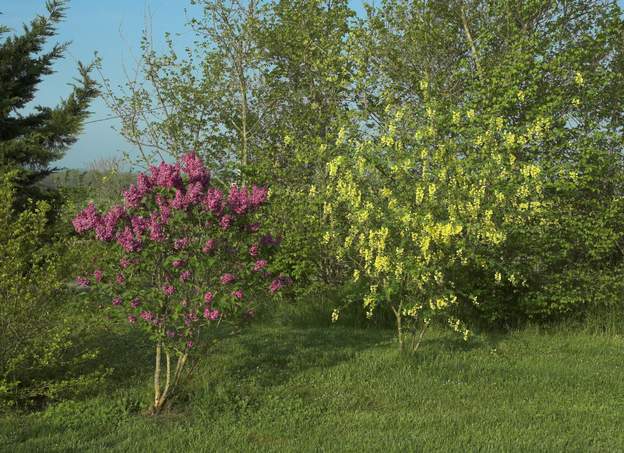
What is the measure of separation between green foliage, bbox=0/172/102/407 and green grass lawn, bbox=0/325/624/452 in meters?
0.39

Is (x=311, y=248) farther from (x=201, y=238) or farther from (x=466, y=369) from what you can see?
(x=201, y=238)

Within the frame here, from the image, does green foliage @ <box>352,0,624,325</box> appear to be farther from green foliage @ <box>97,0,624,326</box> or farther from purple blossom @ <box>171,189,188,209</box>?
purple blossom @ <box>171,189,188,209</box>

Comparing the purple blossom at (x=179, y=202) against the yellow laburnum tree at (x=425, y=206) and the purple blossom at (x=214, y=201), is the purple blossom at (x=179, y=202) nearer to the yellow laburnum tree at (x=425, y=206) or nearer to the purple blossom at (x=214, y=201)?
the purple blossom at (x=214, y=201)

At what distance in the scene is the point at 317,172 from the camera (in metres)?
12.1

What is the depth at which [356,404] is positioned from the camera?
618cm

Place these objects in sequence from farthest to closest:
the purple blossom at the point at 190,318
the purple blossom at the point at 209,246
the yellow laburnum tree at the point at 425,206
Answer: the yellow laburnum tree at the point at 425,206 → the purple blossom at the point at 190,318 → the purple blossom at the point at 209,246

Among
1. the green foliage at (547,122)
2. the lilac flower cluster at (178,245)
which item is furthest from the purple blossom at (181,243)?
the green foliage at (547,122)

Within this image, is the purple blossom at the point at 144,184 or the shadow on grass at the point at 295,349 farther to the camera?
the shadow on grass at the point at 295,349

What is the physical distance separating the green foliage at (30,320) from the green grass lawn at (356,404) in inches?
15.3

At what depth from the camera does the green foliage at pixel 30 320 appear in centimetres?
611

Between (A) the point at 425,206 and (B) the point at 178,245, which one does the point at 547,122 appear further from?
(B) the point at 178,245

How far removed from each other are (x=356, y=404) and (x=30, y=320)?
3.41 metres

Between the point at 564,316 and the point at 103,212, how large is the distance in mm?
8197

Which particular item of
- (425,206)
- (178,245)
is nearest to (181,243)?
(178,245)
